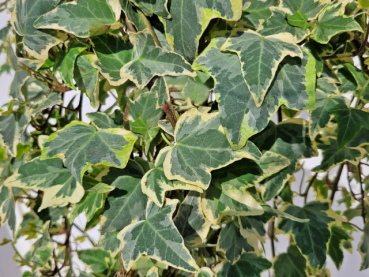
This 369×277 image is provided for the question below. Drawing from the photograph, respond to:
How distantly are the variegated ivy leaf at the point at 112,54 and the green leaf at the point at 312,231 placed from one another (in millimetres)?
363

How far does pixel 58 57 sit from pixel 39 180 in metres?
0.18

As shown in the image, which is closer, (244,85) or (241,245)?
(244,85)

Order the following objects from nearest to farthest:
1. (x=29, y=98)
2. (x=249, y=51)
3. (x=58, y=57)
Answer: (x=249, y=51) < (x=58, y=57) < (x=29, y=98)

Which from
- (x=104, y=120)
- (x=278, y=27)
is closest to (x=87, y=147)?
(x=104, y=120)

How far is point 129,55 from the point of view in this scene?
1.30 ft

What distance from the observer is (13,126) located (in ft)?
1.72

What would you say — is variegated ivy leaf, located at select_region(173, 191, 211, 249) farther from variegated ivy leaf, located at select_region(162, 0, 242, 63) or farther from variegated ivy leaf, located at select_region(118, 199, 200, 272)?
variegated ivy leaf, located at select_region(162, 0, 242, 63)

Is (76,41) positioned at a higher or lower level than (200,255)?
higher

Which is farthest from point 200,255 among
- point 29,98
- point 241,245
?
point 29,98

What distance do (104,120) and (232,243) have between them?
271 mm

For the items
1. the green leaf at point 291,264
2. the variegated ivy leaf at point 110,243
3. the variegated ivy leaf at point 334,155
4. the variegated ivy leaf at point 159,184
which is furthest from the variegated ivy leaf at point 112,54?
the green leaf at point 291,264

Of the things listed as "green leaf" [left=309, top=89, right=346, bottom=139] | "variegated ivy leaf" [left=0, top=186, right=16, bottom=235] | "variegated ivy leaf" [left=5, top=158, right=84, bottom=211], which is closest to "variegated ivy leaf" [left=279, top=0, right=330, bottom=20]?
"green leaf" [left=309, top=89, right=346, bottom=139]

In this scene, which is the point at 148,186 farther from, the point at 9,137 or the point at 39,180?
the point at 9,137

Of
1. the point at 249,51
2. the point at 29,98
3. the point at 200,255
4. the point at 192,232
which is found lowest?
the point at 200,255
